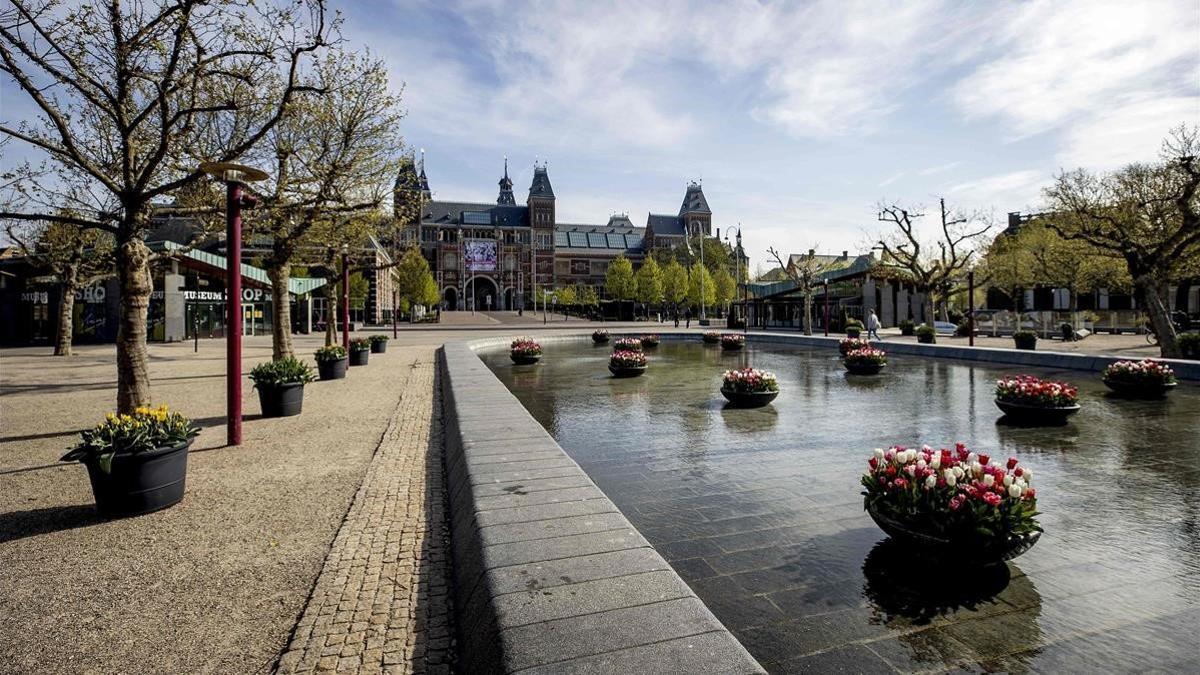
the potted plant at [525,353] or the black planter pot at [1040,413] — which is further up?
the potted plant at [525,353]

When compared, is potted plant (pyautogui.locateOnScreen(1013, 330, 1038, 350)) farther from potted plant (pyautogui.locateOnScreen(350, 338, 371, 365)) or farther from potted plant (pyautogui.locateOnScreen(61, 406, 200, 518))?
potted plant (pyautogui.locateOnScreen(61, 406, 200, 518))

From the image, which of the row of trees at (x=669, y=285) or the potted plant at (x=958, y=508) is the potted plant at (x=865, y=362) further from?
the row of trees at (x=669, y=285)

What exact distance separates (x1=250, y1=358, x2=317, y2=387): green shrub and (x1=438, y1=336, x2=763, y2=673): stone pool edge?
6.78 metres

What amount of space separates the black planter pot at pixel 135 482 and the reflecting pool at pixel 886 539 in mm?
4019

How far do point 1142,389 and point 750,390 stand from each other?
733 cm

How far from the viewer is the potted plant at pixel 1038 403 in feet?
30.1

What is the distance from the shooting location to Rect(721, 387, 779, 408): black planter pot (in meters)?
11.0

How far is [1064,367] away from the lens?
17.0m

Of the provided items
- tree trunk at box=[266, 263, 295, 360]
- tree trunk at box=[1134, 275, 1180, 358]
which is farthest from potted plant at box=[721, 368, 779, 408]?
tree trunk at box=[1134, 275, 1180, 358]

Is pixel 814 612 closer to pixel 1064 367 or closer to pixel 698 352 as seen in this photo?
pixel 1064 367

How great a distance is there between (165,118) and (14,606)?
6112mm

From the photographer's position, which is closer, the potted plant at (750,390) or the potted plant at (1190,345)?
the potted plant at (750,390)

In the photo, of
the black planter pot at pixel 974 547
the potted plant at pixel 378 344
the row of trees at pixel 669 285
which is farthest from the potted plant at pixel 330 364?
the row of trees at pixel 669 285

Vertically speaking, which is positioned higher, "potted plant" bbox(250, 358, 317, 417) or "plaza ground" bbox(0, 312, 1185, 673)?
"potted plant" bbox(250, 358, 317, 417)
